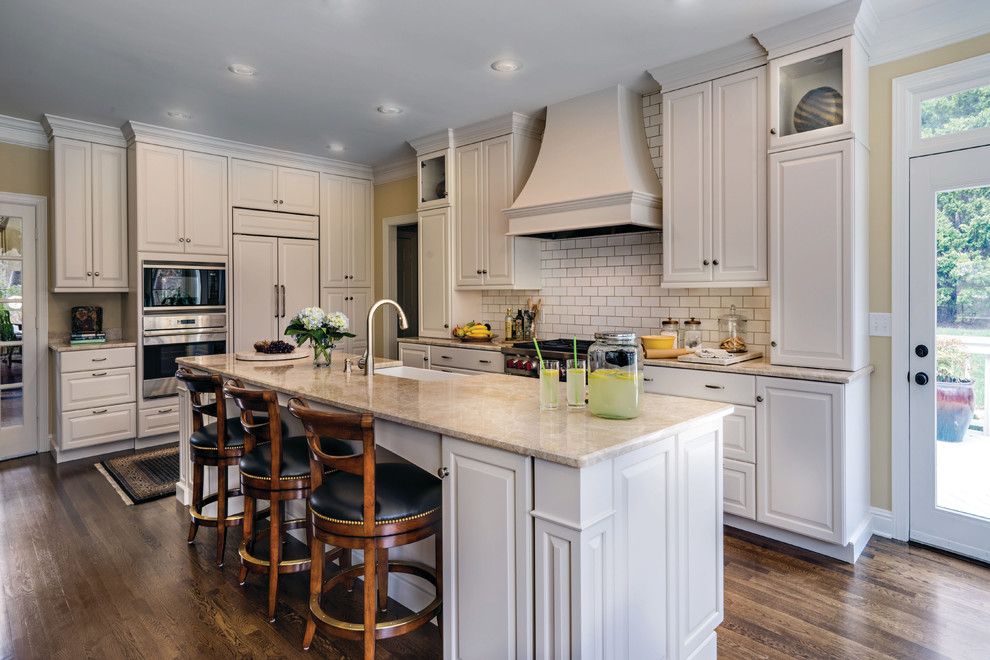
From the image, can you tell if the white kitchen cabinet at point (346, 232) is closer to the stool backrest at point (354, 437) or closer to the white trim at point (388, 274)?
the white trim at point (388, 274)

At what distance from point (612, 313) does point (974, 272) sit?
218 centimetres

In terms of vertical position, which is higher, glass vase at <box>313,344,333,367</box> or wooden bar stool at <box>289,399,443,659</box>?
glass vase at <box>313,344,333,367</box>

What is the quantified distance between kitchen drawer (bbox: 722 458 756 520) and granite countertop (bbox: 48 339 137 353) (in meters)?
4.66

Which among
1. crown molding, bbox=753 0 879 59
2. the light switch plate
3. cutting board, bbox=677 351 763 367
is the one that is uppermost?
crown molding, bbox=753 0 879 59

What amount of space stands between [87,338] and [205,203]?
1487 millimetres

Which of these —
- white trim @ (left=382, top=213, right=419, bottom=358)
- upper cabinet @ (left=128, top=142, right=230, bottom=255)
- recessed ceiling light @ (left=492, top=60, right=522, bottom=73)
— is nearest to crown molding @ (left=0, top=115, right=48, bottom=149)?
upper cabinet @ (left=128, top=142, right=230, bottom=255)

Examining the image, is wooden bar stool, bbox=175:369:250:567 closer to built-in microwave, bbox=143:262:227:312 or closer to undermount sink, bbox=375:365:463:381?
undermount sink, bbox=375:365:463:381

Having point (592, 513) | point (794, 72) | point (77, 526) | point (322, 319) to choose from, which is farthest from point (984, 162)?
point (77, 526)

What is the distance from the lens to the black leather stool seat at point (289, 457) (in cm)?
247

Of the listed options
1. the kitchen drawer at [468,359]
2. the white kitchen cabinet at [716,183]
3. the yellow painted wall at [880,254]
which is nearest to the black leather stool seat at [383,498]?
the white kitchen cabinet at [716,183]

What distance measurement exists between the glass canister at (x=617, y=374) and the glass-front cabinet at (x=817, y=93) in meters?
2.05

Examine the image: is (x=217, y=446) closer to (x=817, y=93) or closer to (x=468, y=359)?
(x=468, y=359)

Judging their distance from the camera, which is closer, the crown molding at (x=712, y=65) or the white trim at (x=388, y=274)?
the crown molding at (x=712, y=65)

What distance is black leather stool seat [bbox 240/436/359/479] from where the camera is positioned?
247cm
